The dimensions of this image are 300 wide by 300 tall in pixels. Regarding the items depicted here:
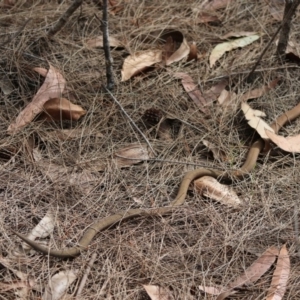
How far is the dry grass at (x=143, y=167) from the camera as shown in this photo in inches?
95.9

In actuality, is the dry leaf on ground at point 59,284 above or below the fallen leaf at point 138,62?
below

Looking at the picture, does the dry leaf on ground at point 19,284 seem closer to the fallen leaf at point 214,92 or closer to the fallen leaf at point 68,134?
the fallen leaf at point 68,134

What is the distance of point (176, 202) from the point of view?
8.89 feet

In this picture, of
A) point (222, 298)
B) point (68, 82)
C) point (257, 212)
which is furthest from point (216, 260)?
point (68, 82)

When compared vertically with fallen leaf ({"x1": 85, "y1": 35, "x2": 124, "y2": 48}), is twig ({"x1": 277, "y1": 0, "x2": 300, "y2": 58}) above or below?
above

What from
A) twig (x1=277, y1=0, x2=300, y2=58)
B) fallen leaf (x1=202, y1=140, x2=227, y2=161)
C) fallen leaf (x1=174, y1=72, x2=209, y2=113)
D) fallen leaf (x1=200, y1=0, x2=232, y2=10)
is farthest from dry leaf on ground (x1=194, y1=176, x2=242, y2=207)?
fallen leaf (x1=200, y1=0, x2=232, y2=10)

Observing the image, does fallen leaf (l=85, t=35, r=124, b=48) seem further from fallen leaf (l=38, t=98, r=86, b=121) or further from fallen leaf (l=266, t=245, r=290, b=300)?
fallen leaf (l=266, t=245, r=290, b=300)

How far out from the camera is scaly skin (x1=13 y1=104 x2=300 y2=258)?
2430 mm

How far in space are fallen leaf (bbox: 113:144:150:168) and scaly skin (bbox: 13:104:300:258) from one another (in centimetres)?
25

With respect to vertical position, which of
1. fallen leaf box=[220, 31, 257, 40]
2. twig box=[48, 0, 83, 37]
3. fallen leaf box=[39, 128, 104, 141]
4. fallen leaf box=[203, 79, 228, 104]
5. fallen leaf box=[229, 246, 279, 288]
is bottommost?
fallen leaf box=[229, 246, 279, 288]

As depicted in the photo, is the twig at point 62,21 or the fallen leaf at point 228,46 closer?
the twig at point 62,21

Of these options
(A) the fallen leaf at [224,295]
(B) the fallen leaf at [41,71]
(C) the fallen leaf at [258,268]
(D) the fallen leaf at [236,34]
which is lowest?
(C) the fallen leaf at [258,268]

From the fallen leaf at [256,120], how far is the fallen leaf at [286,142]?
31 millimetres

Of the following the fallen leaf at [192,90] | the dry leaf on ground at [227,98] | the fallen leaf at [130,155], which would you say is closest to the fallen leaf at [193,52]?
the fallen leaf at [192,90]
